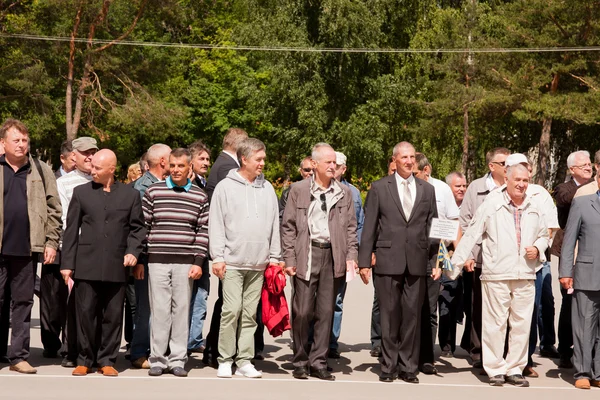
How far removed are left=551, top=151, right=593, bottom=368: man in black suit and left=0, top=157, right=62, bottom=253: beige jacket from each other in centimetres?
530

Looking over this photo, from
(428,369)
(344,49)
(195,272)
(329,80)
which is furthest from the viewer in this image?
(329,80)

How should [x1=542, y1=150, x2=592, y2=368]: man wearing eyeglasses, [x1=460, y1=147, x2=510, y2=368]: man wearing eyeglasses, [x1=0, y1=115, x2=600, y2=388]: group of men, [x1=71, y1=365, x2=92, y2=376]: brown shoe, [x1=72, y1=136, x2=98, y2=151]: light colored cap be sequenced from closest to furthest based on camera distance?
[x1=71, y1=365, x2=92, y2=376]: brown shoe
[x1=0, y1=115, x2=600, y2=388]: group of men
[x1=72, y1=136, x2=98, y2=151]: light colored cap
[x1=460, y1=147, x2=510, y2=368]: man wearing eyeglasses
[x1=542, y1=150, x2=592, y2=368]: man wearing eyeglasses

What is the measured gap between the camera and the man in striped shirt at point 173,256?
29.8ft

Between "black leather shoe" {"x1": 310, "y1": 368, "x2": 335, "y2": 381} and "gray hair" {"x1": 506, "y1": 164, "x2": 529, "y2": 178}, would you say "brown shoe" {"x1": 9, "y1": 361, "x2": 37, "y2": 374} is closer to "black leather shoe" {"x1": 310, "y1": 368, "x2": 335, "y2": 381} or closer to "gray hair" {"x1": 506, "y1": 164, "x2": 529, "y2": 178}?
"black leather shoe" {"x1": 310, "y1": 368, "x2": 335, "y2": 381}

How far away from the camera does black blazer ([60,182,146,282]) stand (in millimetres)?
8891

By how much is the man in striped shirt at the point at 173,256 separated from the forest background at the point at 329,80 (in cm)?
2999

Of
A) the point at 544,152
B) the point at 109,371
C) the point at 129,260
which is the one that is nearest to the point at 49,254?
the point at 129,260

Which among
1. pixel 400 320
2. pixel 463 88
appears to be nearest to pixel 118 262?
pixel 400 320

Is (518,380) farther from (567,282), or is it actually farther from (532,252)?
(532,252)

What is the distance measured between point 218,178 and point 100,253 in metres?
1.79

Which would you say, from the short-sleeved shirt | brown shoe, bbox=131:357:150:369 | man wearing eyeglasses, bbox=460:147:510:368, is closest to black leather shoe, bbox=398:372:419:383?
man wearing eyeglasses, bbox=460:147:510:368

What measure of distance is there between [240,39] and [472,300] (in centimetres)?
3813

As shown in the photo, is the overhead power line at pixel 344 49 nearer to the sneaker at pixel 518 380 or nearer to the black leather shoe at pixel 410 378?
the sneaker at pixel 518 380

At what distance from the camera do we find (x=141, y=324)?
9461 mm
